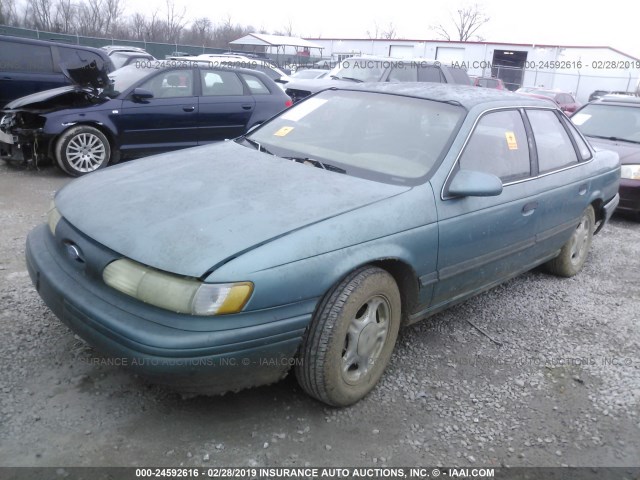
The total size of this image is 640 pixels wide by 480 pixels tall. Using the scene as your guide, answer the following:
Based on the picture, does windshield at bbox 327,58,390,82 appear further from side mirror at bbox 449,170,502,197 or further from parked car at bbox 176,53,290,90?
side mirror at bbox 449,170,502,197

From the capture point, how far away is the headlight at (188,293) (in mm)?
2141

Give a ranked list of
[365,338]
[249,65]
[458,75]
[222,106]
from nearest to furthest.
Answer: [365,338], [222,106], [458,75], [249,65]

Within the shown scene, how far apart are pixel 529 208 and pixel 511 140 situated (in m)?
0.47

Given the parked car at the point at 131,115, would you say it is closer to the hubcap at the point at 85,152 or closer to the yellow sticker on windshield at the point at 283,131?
the hubcap at the point at 85,152

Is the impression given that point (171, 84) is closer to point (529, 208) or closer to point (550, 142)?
point (550, 142)

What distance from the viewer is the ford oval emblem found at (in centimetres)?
250

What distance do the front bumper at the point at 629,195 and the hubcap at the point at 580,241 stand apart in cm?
221

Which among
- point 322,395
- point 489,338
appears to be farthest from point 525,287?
point 322,395

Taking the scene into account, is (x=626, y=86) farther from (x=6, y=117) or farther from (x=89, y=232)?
(x=89, y=232)

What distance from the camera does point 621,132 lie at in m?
7.38

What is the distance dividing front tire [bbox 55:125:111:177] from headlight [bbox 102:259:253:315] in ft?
17.2

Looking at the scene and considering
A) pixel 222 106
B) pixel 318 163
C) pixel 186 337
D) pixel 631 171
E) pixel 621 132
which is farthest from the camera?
pixel 222 106

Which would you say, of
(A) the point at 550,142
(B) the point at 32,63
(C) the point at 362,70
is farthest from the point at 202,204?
(C) the point at 362,70

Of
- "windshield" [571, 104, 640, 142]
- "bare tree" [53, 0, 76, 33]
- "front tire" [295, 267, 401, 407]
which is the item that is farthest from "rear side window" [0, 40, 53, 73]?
"bare tree" [53, 0, 76, 33]
